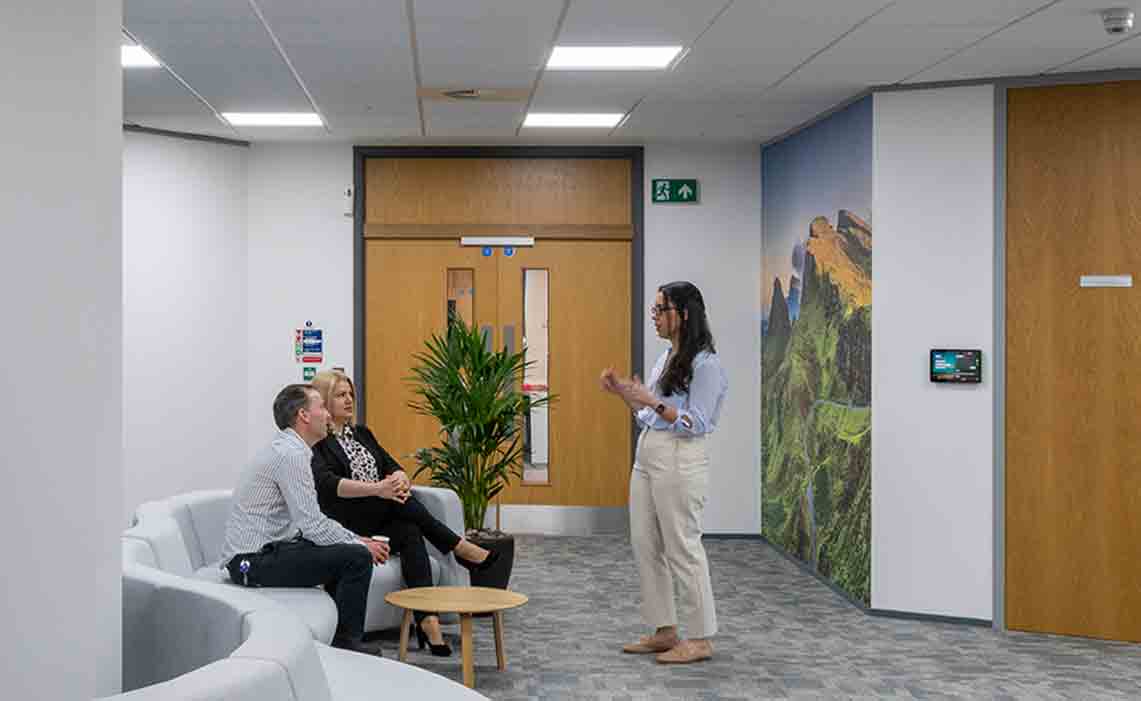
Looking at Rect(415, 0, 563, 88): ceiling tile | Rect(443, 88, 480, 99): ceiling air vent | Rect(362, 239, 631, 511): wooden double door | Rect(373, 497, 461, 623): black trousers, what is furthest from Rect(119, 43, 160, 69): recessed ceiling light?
Rect(362, 239, 631, 511): wooden double door

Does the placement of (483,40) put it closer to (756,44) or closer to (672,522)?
(756,44)

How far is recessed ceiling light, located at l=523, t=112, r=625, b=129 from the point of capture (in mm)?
8875

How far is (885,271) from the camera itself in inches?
299

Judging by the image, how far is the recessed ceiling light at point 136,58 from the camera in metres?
6.65

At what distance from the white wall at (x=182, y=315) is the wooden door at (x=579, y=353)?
6.92 ft

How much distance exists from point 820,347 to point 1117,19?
337 centimetres

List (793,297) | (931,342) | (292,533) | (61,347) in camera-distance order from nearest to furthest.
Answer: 1. (61,347)
2. (292,533)
3. (931,342)
4. (793,297)

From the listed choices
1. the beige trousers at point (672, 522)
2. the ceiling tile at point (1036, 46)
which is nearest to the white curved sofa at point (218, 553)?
the beige trousers at point (672, 522)

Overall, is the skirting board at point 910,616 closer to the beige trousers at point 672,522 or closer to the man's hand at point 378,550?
the beige trousers at point 672,522

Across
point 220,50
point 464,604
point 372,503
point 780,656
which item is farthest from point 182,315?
point 780,656

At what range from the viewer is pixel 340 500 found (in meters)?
6.66

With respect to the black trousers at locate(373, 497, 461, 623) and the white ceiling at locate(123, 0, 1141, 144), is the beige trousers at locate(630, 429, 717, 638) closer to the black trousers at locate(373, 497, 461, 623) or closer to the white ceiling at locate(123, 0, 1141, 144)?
the black trousers at locate(373, 497, 461, 623)

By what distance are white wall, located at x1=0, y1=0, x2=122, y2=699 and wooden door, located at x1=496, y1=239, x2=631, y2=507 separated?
7050 millimetres

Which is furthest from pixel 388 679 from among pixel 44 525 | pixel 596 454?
pixel 596 454
